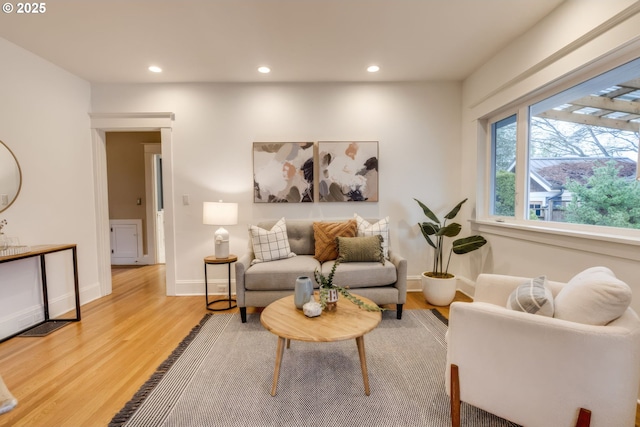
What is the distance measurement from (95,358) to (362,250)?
2300 mm

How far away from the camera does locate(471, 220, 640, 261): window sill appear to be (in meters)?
1.58

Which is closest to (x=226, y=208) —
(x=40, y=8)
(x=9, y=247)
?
(x=9, y=247)

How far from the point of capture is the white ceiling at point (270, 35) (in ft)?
6.53

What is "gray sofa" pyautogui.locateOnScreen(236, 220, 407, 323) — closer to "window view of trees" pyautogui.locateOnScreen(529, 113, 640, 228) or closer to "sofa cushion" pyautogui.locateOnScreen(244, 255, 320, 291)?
"sofa cushion" pyautogui.locateOnScreen(244, 255, 320, 291)

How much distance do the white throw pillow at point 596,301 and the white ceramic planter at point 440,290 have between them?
1.60 metres

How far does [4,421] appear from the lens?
1429 millimetres

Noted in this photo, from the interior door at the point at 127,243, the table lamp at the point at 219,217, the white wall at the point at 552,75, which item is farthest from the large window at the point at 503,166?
the interior door at the point at 127,243

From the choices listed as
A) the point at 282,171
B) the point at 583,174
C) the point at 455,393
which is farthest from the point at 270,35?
the point at 455,393

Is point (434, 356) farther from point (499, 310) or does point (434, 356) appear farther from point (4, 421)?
point (4, 421)

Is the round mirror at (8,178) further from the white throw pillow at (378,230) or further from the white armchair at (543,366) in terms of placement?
the white armchair at (543,366)

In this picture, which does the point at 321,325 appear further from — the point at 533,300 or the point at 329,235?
the point at 329,235

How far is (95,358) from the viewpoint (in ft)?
6.53

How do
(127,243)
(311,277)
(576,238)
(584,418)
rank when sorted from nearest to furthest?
(584,418)
(576,238)
(311,277)
(127,243)

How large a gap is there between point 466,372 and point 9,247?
3.39 m
